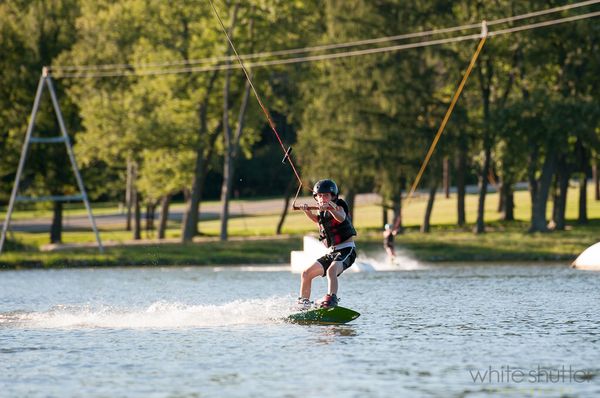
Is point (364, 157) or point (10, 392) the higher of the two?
point (364, 157)

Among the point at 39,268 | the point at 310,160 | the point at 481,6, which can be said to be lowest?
the point at 39,268

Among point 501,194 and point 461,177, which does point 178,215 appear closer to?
point 501,194

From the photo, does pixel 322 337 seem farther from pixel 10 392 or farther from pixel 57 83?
pixel 57 83

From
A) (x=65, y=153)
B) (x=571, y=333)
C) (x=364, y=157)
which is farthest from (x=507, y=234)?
(x=571, y=333)

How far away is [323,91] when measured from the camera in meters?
57.5

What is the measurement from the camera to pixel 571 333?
20797 mm

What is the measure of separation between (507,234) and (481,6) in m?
9.94

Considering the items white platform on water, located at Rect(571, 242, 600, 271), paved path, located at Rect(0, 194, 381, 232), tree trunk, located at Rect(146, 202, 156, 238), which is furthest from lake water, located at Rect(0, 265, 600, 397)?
paved path, located at Rect(0, 194, 381, 232)

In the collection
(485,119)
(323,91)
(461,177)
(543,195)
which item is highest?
(323,91)

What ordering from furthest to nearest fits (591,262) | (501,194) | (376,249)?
(501,194) → (376,249) → (591,262)

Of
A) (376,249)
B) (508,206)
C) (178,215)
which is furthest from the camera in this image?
(178,215)

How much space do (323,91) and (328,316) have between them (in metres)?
36.0

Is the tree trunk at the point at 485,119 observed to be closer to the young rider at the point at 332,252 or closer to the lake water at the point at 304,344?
the lake water at the point at 304,344

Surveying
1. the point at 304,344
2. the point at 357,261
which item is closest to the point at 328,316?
the point at 304,344
